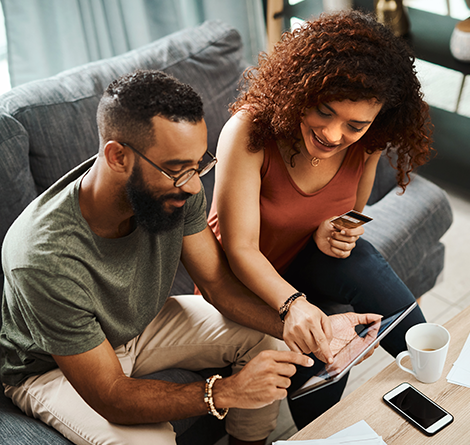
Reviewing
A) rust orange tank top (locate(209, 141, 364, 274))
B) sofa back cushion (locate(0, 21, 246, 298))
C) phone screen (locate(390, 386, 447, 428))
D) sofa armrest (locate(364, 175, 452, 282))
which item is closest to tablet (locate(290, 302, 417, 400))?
phone screen (locate(390, 386, 447, 428))

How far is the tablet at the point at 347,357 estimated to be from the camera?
3.60 ft

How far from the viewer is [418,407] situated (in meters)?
1.05

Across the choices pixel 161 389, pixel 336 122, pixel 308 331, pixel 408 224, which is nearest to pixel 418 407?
pixel 308 331

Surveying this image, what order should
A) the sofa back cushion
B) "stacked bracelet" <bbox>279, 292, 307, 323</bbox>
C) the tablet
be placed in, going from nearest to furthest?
the tablet
"stacked bracelet" <bbox>279, 292, 307, 323</bbox>
the sofa back cushion

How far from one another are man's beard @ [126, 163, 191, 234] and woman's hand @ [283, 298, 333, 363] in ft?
1.16

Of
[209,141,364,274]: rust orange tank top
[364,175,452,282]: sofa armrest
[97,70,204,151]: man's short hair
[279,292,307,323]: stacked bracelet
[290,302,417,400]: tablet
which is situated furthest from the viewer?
[364,175,452,282]: sofa armrest

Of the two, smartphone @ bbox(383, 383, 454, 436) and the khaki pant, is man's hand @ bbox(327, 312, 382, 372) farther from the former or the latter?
the khaki pant

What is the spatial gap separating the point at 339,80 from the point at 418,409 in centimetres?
70

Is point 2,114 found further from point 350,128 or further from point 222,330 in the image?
point 350,128

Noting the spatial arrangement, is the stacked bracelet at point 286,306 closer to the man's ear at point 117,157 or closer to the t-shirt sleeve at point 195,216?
the t-shirt sleeve at point 195,216

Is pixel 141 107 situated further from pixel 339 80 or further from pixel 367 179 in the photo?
pixel 367 179

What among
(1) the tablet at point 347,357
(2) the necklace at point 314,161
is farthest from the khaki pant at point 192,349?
(2) the necklace at point 314,161

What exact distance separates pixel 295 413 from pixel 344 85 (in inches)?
34.8

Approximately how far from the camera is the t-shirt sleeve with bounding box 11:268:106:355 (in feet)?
3.41
